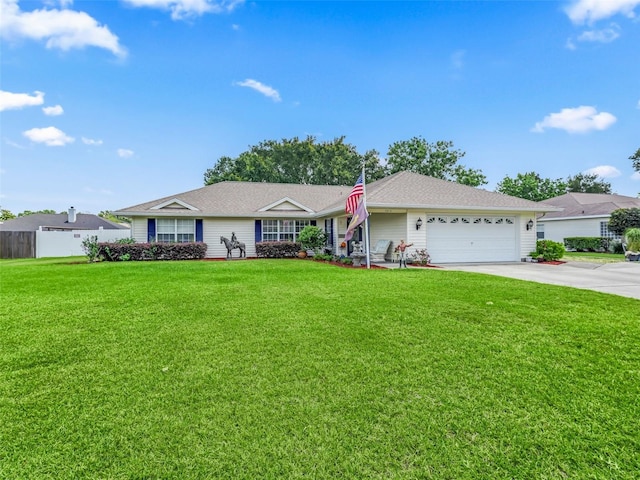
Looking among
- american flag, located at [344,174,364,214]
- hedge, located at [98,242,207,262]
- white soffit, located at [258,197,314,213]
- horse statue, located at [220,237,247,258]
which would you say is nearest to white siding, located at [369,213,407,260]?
american flag, located at [344,174,364,214]

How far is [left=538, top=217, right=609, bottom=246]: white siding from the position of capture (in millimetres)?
21531

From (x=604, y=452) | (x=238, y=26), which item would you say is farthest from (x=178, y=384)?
(x=238, y=26)

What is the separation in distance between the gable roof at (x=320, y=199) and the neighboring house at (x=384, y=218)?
0.04 metres

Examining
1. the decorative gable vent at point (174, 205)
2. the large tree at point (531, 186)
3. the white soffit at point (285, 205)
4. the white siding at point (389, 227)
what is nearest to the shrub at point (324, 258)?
the white siding at point (389, 227)

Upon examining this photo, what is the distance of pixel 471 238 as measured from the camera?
47.8ft

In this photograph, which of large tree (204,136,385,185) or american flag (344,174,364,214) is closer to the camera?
american flag (344,174,364,214)

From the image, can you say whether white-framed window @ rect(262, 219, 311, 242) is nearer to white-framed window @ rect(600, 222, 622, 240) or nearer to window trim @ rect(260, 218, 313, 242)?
window trim @ rect(260, 218, 313, 242)

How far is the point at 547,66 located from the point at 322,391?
19118mm

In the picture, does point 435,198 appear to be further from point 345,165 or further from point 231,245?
point 345,165

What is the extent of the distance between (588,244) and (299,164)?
86.0 ft

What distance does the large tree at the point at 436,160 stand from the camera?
102ft

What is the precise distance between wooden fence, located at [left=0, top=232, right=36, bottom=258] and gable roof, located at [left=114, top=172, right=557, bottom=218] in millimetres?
7807

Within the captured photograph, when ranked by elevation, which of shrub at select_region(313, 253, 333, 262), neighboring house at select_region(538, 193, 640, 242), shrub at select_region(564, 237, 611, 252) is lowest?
shrub at select_region(313, 253, 333, 262)

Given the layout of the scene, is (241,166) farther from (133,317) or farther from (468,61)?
(133,317)
